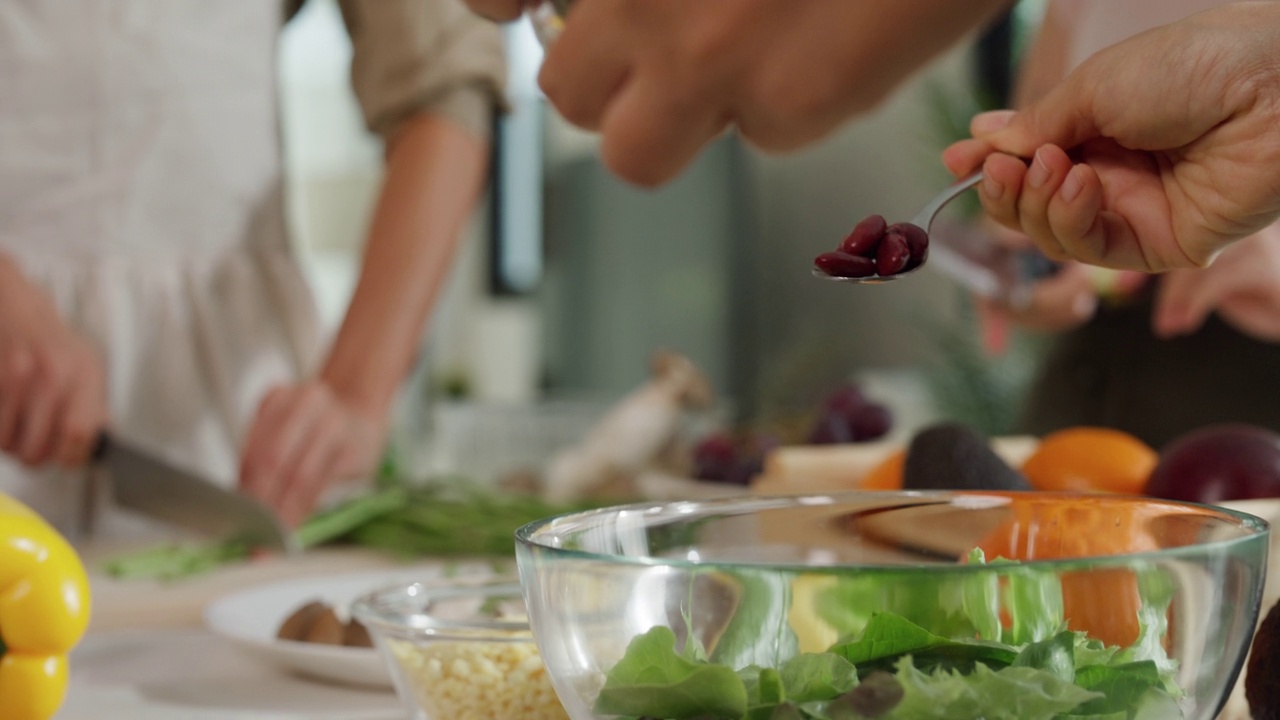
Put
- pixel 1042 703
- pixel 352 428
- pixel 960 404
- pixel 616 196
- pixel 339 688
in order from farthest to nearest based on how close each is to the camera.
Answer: pixel 616 196 → pixel 960 404 → pixel 352 428 → pixel 339 688 → pixel 1042 703

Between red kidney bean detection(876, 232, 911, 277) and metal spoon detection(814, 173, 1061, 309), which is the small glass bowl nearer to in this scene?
red kidney bean detection(876, 232, 911, 277)

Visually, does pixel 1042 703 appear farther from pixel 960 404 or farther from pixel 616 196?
pixel 616 196

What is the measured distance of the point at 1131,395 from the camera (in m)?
1.55

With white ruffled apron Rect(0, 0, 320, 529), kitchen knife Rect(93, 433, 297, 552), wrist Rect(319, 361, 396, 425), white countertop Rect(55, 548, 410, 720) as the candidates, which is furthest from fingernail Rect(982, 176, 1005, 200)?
white ruffled apron Rect(0, 0, 320, 529)

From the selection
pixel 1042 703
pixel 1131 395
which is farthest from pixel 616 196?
pixel 1042 703

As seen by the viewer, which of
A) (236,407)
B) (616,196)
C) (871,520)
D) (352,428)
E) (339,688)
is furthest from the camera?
(616,196)

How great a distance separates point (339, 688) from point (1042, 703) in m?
0.45

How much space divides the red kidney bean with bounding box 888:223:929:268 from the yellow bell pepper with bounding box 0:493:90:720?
0.38 m

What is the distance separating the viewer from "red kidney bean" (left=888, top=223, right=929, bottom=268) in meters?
0.46

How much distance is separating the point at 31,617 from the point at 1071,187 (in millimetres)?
464

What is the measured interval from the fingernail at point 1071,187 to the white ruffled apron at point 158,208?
3.90 ft

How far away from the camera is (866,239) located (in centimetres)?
46

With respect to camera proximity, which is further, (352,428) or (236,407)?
(236,407)

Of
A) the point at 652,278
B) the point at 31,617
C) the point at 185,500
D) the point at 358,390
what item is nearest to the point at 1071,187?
the point at 31,617
